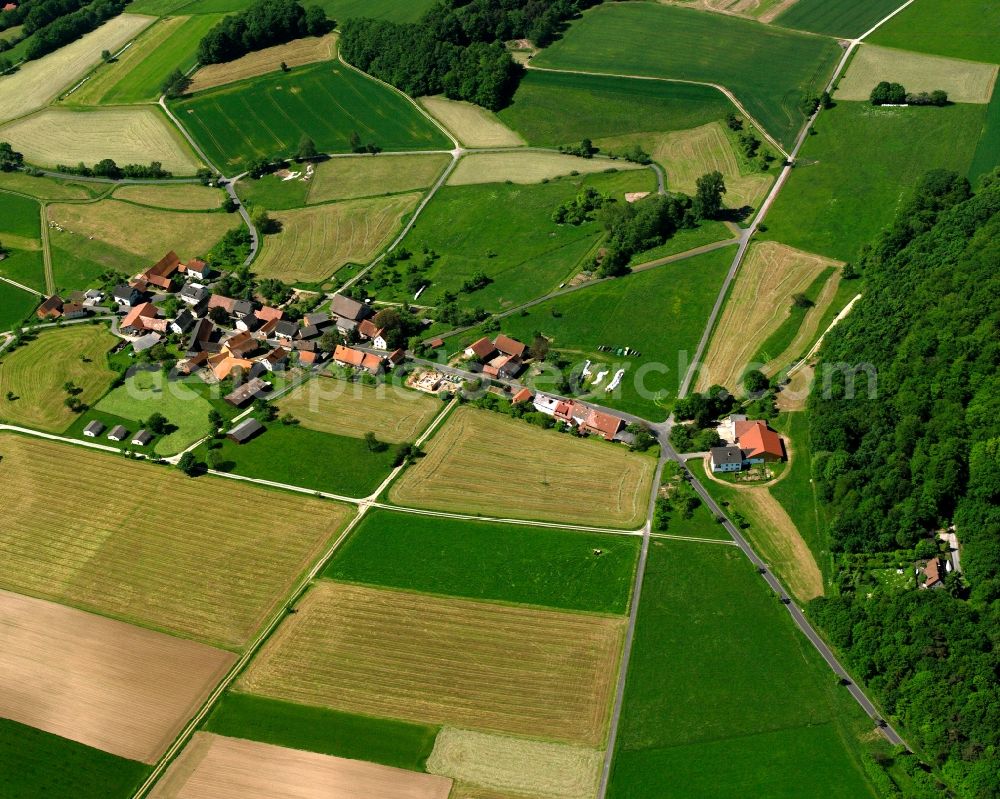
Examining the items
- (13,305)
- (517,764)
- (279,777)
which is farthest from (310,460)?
(13,305)

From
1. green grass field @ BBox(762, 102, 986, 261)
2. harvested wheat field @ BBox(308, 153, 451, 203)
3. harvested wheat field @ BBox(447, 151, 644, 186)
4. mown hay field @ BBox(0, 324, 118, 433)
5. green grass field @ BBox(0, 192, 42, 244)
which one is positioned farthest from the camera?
harvested wheat field @ BBox(308, 153, 451, 203)

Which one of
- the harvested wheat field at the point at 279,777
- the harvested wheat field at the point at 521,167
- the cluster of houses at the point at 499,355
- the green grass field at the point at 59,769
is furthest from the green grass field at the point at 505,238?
the green grass field at the point at 59,769

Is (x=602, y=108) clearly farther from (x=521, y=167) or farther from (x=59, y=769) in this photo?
(x=59, y=769)

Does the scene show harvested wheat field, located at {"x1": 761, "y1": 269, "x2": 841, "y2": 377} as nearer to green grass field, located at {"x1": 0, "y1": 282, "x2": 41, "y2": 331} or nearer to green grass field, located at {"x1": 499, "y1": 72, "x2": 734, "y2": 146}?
green grass field, located at {"x1": 499, "y1": 72, "x2": 734, "y2": 146}

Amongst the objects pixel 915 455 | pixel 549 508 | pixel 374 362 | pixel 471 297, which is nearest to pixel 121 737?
pixel 549 508

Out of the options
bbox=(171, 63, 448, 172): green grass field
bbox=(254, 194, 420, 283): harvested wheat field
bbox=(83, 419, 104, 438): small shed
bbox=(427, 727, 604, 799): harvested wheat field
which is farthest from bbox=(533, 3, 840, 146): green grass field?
bbox=(427, 727, 604, 799): harvested wheat field

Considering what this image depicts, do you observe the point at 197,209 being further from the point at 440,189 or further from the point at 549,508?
the point at 549,508
